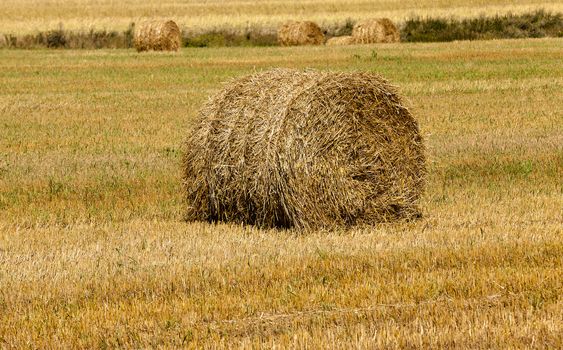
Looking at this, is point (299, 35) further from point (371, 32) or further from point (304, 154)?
point (304, 154)

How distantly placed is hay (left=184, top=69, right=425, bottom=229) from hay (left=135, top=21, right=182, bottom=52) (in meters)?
29.2

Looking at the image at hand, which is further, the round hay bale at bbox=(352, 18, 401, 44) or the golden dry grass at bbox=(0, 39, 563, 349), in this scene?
the round hay bale at bbox=(352, 18, 401, 44)

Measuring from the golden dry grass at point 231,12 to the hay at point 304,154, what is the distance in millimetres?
44740

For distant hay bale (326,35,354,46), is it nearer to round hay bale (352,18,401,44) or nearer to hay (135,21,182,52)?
round hay bale (352,18,401,44)

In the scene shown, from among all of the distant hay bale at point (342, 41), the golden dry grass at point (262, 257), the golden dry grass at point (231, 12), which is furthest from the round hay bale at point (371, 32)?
the golden dry grass at point (262, 257)

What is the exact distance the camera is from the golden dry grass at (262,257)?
7.44m

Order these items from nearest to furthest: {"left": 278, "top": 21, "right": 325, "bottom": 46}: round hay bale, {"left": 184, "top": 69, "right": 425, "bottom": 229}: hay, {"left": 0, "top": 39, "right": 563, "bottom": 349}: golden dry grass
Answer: {"left": 0, "top": 39, "right": 563, "bottom": 349}: golden dry grass
{"left": 184, "top": 69, "right": 425, "bottom": 229}: hay
{"left": 278, "top": 21, "right": 325, "bottom": 46}: round hay bale

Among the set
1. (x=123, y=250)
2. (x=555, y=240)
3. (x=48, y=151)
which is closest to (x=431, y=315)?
(x=555, y=240)

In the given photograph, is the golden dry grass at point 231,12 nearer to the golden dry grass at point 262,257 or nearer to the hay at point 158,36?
the hay at point 158,36

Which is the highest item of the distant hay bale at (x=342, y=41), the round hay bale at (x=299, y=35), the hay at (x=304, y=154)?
the hay at (x=304, y=154)

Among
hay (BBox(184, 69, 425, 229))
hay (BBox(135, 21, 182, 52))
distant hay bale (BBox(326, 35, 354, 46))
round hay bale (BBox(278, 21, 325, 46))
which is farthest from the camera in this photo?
distant hay bale (BBox(326, 35, 354, 46))

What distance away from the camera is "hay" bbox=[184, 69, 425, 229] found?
Answer: 10.8 metres

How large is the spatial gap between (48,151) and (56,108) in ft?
21.2

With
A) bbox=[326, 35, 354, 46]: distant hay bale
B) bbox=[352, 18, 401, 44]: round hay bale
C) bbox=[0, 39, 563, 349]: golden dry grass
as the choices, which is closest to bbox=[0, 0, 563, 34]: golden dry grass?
bbox=[326, 35, 354, 46]: distant hay bale
